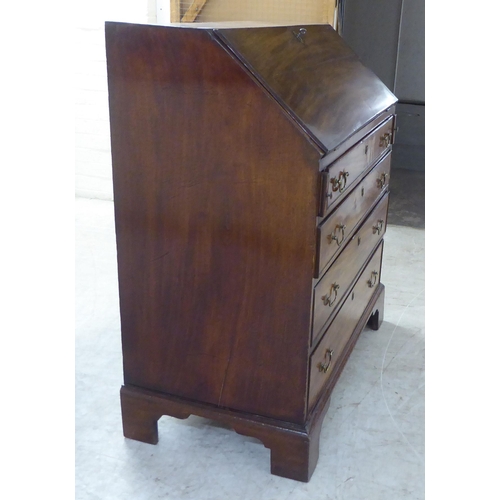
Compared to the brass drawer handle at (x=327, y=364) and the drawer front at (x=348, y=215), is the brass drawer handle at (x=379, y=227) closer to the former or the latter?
the drawer front at (x=348, y=215)

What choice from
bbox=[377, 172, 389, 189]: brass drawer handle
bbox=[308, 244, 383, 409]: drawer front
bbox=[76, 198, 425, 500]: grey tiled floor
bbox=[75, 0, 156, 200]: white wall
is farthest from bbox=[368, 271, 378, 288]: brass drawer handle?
bbox=[75, 0, 156, 200]: white wall

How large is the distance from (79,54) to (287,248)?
10.4 ft

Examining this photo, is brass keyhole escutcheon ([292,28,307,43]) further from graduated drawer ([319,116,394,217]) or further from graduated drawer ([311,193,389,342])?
graduated drawer ([311,193,389,342])

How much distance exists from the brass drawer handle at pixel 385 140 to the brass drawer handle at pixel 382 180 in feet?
0.42

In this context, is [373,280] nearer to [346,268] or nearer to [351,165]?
[346,268]

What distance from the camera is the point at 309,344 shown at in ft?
6.31

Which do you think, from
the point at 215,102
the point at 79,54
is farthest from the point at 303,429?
the point at 79,54

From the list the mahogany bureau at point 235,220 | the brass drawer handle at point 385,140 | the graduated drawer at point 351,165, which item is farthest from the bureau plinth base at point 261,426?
the brass drawer handle at point 385,140

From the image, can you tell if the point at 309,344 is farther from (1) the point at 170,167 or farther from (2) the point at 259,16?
(2) the point at 259,16

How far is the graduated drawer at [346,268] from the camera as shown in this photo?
1976mm

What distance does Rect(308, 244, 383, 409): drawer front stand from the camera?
80.6 inches

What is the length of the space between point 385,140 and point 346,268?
0.58 meters

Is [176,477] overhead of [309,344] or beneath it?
beneath

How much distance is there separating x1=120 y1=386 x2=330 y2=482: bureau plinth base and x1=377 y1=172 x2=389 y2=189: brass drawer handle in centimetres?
89
